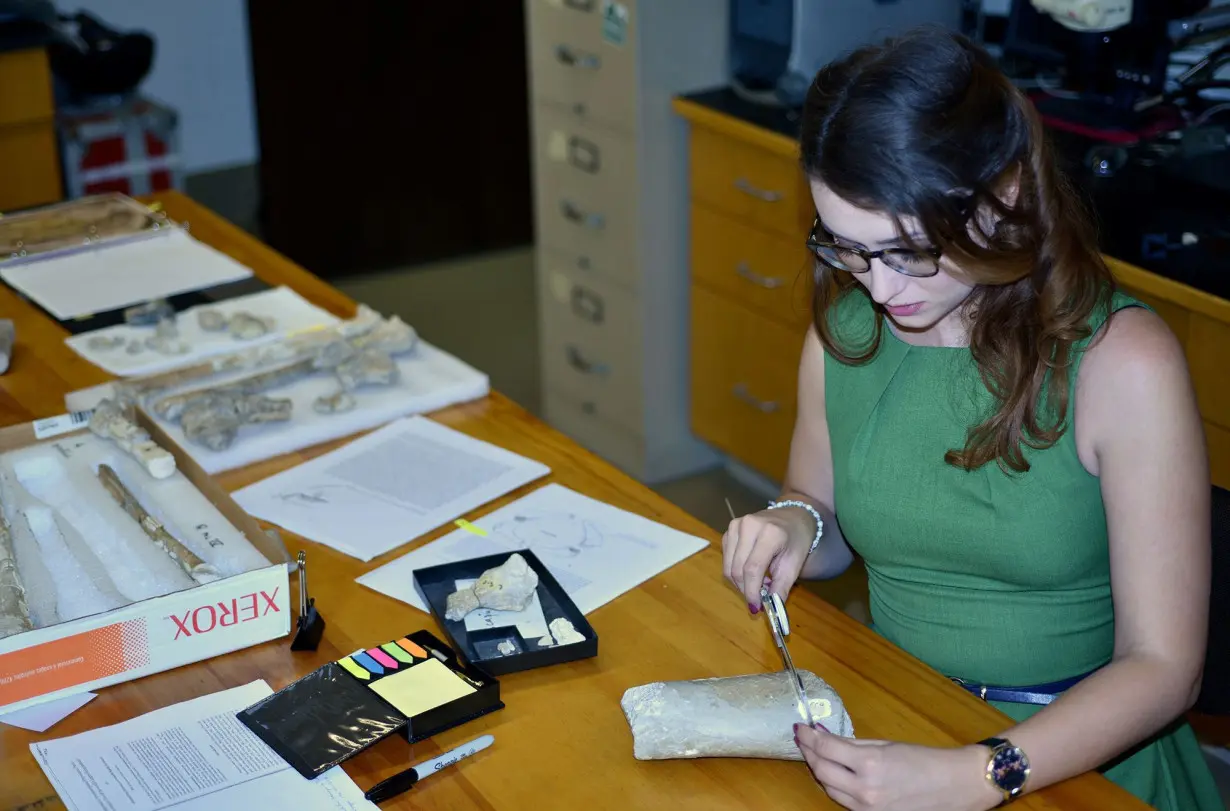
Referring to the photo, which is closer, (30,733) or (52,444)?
(30,733)

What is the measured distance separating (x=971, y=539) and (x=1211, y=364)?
885 millimetres

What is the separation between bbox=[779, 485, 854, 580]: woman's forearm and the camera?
1.60 m

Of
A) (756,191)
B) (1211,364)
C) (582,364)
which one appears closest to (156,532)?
(1211,364)

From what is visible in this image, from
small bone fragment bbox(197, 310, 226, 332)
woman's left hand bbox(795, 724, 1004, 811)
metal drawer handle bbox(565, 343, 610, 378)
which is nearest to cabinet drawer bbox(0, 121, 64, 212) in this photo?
metal drawer handle bbox(565, 343, 610, 378)

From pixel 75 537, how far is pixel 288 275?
0.88m

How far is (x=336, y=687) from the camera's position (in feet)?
4.36

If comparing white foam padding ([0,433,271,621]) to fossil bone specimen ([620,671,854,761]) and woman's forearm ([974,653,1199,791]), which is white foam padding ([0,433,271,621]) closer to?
fossil bone specimen ([620,671,854,761])

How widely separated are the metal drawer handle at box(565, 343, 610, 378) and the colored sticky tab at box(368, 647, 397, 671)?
2097 millimetres

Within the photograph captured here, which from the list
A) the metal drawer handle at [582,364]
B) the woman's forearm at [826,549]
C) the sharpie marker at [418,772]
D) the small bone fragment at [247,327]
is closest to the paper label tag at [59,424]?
the small bone fragment at [247,327]

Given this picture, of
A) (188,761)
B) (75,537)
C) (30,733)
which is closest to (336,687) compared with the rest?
(188,761)

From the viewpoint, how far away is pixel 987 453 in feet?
4.65

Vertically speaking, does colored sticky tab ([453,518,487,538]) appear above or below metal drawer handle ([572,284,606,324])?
above

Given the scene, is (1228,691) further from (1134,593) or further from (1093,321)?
(1093,321)

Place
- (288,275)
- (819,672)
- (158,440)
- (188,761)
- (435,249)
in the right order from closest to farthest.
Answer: (188,761) → (819,672) → (158,440) → (288,275) → (435,249)
